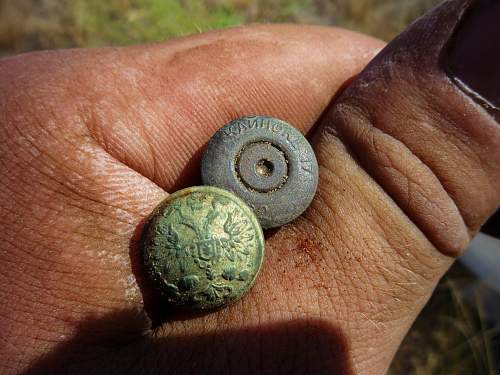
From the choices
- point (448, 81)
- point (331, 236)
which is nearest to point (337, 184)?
point (331, 236)

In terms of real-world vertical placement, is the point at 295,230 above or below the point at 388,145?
below

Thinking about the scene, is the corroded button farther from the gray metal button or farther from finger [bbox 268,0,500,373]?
finger [bbox 268,0,500,373]

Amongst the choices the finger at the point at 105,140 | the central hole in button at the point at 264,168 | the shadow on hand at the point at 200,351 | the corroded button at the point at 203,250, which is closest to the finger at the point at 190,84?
the finger at the point at 105,140

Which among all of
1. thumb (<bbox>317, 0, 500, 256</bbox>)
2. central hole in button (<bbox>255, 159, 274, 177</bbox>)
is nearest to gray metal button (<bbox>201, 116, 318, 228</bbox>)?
central hole in button (<bbox>255, 159, 274, 177</bbox>)

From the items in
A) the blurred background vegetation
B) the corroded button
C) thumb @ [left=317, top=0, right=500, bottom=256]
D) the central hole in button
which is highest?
thumb @ [left=317, top=0, right=500, bottom=256]

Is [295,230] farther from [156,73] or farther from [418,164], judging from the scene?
[156,73]

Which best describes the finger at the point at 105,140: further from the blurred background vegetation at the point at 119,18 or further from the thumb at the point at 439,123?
the blurred background vegetation at the point at 119,18

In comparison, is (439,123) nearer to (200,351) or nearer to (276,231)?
(276,231)
